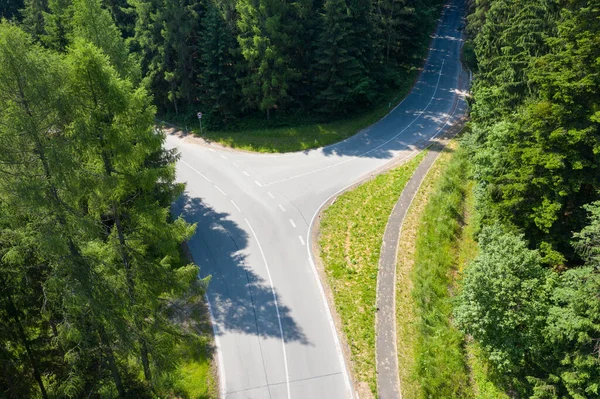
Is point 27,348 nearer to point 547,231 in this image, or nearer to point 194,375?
point 194,375

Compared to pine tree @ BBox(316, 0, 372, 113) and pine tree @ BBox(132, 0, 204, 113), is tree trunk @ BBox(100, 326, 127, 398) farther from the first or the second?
pine tree @ BBox(316, 0, 372, 113)

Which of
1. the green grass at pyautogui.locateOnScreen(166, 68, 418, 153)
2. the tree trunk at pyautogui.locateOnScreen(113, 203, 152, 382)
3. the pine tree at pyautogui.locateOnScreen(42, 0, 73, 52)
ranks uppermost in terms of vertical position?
the pine tree at pyautogui.locateOnScreen(42, 0, 73, 52)

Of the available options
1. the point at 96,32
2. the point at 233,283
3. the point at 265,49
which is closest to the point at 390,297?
the point at 233,283

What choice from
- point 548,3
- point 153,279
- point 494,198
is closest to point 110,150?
point 153,279

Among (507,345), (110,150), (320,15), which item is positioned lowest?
(507,345)

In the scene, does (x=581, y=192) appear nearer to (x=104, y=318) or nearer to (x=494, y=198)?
(x=494, y=198)

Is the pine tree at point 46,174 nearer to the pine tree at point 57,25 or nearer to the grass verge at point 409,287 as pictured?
the grass verge at point 409,287

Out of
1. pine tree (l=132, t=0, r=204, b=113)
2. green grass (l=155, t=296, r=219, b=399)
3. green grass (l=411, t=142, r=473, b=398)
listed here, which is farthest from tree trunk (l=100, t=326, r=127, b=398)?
pine tree (l=132, t=0, r=204, b=113)
